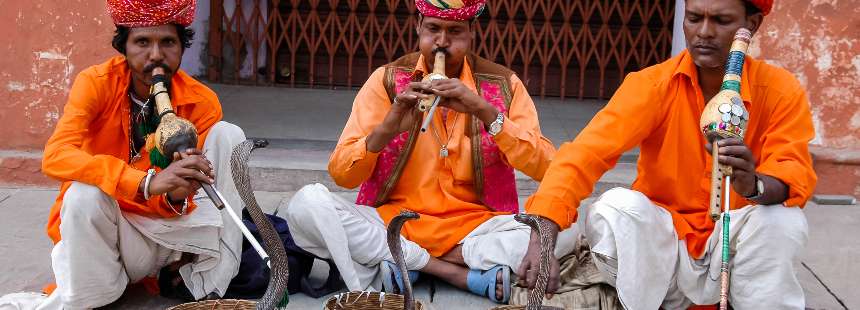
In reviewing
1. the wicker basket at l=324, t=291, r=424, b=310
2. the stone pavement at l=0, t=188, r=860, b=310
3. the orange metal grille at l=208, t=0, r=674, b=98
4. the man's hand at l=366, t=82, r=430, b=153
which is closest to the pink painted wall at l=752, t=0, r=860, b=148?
the stone pavement at l=0, t=188, r=860, b=310

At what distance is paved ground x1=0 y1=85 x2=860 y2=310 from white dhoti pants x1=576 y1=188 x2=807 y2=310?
605 millimetres

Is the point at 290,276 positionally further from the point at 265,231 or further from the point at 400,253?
the point at 265,231

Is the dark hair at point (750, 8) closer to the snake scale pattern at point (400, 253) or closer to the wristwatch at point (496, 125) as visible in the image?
the wristwatch at point (496, 125)

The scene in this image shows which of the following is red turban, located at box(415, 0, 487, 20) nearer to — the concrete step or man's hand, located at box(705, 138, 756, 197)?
man's hand, located at box(705, 138, 756, 197)

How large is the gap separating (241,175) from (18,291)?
4.32 feet

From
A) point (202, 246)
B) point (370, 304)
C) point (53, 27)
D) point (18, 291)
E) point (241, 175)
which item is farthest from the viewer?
point (53, 27)

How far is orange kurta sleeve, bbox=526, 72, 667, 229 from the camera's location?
2.68 metres

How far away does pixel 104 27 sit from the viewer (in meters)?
4.54

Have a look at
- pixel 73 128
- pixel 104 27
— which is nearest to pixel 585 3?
pixel 104 27

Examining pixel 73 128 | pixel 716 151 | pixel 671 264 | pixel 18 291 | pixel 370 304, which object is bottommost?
pixel 18 291

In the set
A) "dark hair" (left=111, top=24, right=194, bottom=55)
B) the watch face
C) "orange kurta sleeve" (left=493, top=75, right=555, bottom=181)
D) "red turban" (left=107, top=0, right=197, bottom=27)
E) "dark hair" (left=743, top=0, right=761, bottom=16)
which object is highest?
"dark hair" (left=743, top=0, right=761, bottom=16)

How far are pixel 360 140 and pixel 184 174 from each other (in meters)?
0.71

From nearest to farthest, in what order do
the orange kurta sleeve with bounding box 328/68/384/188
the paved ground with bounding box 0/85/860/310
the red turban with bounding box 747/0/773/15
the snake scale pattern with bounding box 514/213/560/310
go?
the snake scale pattern with bounding box 514/213/560/310, the red turban with bounding box 747/0/773/15, the orange kurta sleeve with bounding box 328/68/384/188, the paved ground with bounding box 0/85/860/310

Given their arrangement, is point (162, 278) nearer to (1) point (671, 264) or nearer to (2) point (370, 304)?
(2) point (370, 304)
